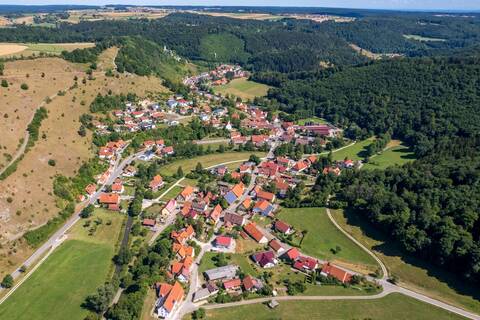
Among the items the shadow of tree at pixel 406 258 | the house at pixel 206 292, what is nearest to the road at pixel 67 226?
the house at pixel 206 292

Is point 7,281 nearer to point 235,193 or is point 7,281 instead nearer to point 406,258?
point 235,193

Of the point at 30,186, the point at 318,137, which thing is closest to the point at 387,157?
the point at 318,137

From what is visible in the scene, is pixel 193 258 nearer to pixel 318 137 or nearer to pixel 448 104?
pixel 318 137

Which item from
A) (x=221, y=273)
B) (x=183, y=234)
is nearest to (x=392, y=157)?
(x=183, y=234)

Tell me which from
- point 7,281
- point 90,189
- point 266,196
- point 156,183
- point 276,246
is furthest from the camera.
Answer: point 156,183

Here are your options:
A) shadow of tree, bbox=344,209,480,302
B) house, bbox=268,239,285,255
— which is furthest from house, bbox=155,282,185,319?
shadow of tree, bbox=344,209,480,302

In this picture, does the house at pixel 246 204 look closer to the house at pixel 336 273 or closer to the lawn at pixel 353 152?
the house at pixel 336 273
